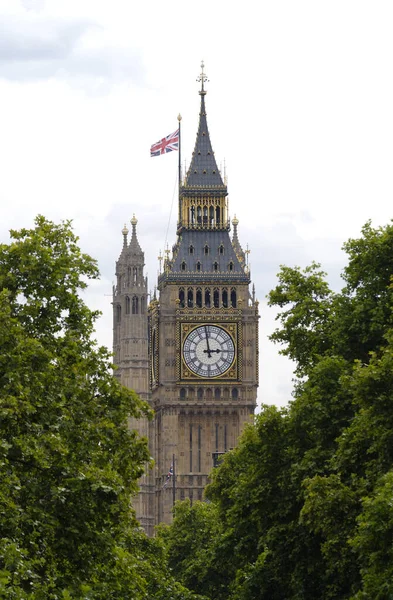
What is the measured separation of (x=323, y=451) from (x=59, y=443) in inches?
693

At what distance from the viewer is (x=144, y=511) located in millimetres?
168500

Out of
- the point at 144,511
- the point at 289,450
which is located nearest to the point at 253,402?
the point at 144,511

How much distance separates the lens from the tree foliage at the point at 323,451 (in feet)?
193

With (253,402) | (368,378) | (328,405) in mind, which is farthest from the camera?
(253,402)

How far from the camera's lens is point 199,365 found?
16562cm

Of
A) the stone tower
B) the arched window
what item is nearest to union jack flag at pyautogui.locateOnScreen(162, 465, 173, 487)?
the stone tower

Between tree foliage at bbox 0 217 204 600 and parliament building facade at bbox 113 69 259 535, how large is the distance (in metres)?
100

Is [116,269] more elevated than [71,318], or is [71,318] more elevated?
[116,269]

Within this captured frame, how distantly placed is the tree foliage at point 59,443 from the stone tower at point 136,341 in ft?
336

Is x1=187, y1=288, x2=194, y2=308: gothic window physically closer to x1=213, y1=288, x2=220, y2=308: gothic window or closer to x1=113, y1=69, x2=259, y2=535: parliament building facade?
x1=113, y1=69, x2=259, y2=535: parliament building facade

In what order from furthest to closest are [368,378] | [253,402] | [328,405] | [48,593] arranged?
[253,402] < [328,405] < [368,378] < [48,593]

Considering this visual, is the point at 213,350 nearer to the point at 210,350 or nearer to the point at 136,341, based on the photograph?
the point at 210,350

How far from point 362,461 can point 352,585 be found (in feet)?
11.9

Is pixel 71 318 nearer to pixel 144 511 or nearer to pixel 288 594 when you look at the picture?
pixel 288 594
